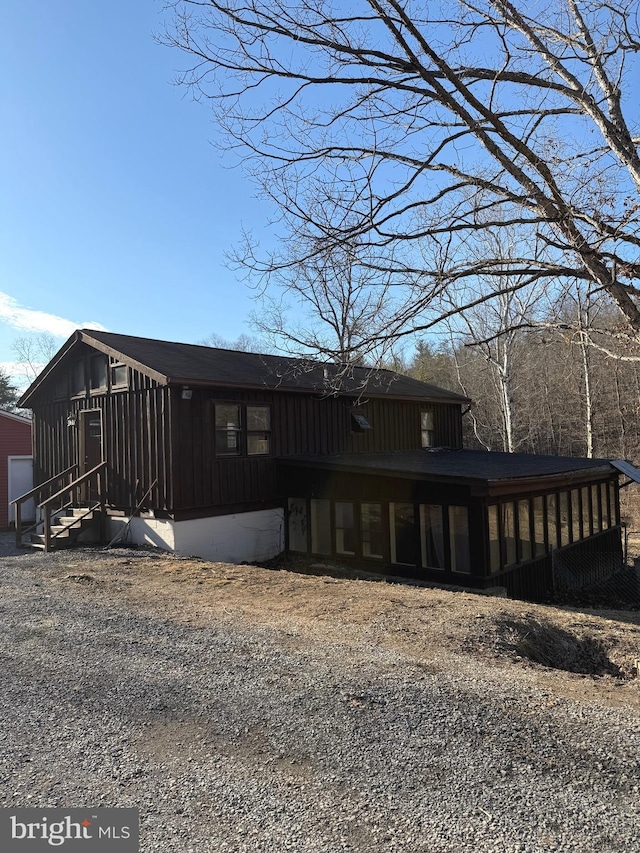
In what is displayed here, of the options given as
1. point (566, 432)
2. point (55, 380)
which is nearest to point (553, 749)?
point (55, 380)

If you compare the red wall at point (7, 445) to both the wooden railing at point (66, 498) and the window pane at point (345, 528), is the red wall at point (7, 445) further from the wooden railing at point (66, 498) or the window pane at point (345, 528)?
the window pane at point (345, 528)

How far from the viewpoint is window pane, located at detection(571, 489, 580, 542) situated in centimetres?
1441

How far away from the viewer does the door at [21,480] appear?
17938 millimetres

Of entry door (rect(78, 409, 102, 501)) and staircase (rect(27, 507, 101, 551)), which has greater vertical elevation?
entry door (rect(78, 409, 102, 501))

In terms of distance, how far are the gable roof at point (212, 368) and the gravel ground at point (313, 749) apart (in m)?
5.99

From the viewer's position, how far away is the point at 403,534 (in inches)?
469

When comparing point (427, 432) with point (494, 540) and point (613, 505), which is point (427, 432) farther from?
point (494, 540)

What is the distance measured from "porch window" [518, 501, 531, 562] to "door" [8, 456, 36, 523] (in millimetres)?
14410

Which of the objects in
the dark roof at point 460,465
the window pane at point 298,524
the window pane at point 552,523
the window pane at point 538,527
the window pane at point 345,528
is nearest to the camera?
the dark roof at point 460,465

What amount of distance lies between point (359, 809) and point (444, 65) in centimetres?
675

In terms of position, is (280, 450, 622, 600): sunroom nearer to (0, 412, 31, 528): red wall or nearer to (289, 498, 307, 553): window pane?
(289, 498, 307, 553): window pane

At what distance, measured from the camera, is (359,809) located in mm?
2908

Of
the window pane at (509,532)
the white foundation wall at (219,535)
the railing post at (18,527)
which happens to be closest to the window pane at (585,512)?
the window pane at (509,532)

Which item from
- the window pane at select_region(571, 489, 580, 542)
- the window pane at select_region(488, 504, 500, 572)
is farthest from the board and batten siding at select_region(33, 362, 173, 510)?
the window pane at select_region(571, 489, 580, 542)
